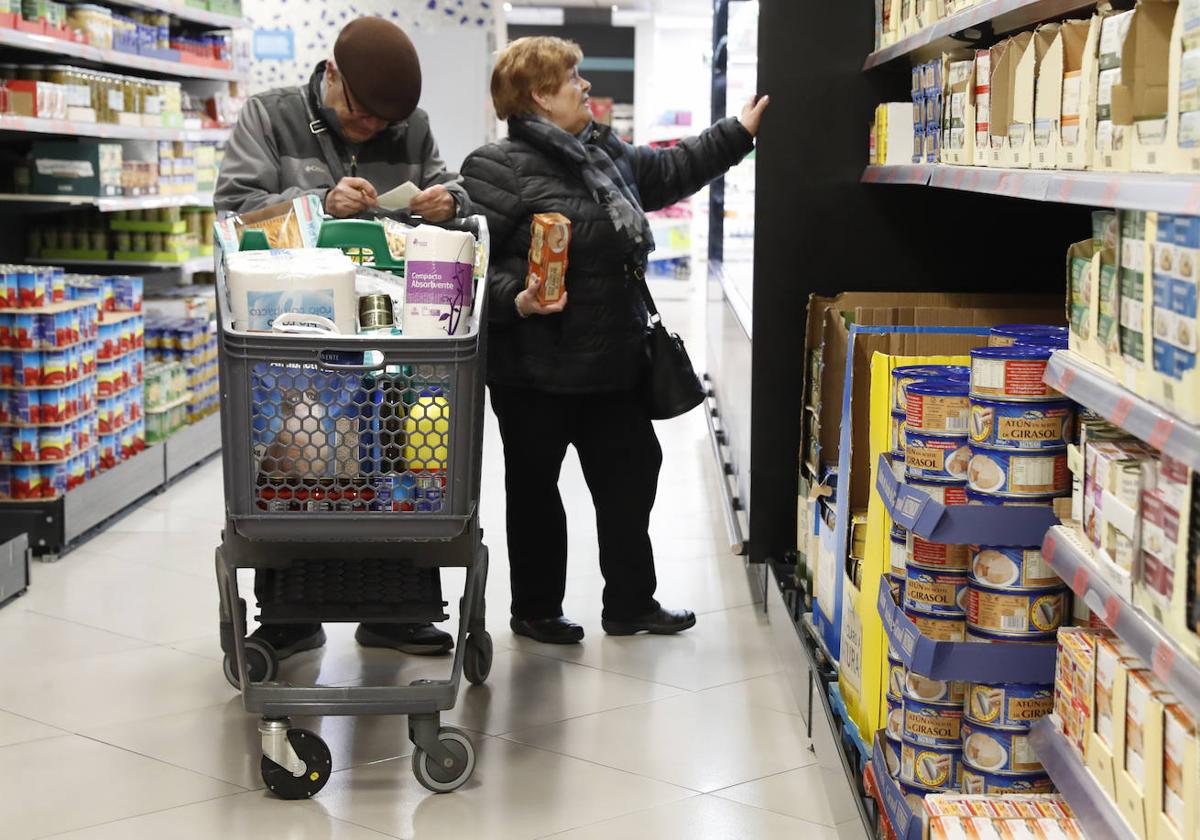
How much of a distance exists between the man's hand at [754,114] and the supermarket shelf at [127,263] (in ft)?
12.0

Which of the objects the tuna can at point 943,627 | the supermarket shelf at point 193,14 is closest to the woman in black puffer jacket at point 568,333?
the tuna can at point 943,627

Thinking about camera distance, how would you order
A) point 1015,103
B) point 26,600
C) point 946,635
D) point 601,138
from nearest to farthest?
point 946,635 → point 1015,103 → point 601,138 → point 26,600

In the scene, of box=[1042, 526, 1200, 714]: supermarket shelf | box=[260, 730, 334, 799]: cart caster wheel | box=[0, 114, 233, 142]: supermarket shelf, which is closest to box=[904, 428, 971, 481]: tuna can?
box=[1042, 526, 1200, 714]: supermarket shelf

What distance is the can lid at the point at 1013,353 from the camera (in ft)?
7.02

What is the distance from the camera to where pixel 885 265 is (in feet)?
13.1

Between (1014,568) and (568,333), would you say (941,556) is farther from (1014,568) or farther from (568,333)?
(568,333)

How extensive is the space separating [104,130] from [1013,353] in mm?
4634

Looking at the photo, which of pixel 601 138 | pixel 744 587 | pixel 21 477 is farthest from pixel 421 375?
pixel 21 477

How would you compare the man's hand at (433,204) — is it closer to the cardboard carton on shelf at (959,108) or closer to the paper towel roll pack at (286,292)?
the paper towel roll pack at (286,292)

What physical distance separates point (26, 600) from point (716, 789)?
240cm

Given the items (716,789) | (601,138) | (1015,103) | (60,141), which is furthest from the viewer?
(60,141)

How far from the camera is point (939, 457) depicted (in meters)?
2.29

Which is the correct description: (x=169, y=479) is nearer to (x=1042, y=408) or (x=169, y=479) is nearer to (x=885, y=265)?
(x=885, y=265)

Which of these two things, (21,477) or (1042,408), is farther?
(21,477)
